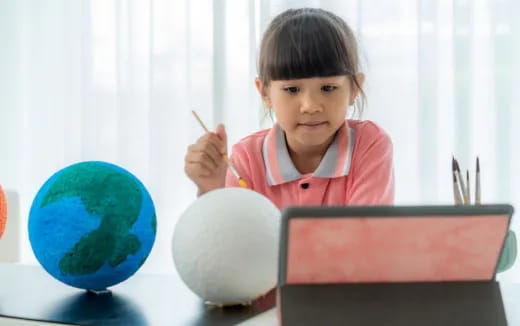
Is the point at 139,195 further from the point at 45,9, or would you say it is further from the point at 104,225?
the point at 45,9

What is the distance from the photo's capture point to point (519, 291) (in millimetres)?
847

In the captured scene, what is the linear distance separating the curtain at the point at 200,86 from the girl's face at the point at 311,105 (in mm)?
723

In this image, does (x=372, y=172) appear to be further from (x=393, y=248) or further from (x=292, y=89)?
(x=393, y=248)

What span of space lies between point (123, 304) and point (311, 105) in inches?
19.8

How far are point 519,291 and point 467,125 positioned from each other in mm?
1436

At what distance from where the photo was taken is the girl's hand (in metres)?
1.05

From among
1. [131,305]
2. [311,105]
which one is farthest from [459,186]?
[131,305]

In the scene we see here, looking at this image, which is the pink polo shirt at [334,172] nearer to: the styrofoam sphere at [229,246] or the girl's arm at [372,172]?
the girl's arm at [372,172]

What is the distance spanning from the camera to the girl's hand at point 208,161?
1046 mm

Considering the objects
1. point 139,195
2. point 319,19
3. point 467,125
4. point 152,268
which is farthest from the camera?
point 152,268

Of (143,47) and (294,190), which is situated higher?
(143,47)

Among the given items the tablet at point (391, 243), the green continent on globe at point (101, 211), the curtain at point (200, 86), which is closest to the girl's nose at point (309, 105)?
the green continent on globe at point (101, 211)

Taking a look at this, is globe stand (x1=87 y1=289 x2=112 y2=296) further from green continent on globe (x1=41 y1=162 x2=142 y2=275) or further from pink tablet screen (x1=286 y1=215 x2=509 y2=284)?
pink tablet screen (x1=286 y1=215 x2=509 y2=284)

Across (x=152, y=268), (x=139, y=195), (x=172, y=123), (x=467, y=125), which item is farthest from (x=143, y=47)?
(x=139, y=195)
